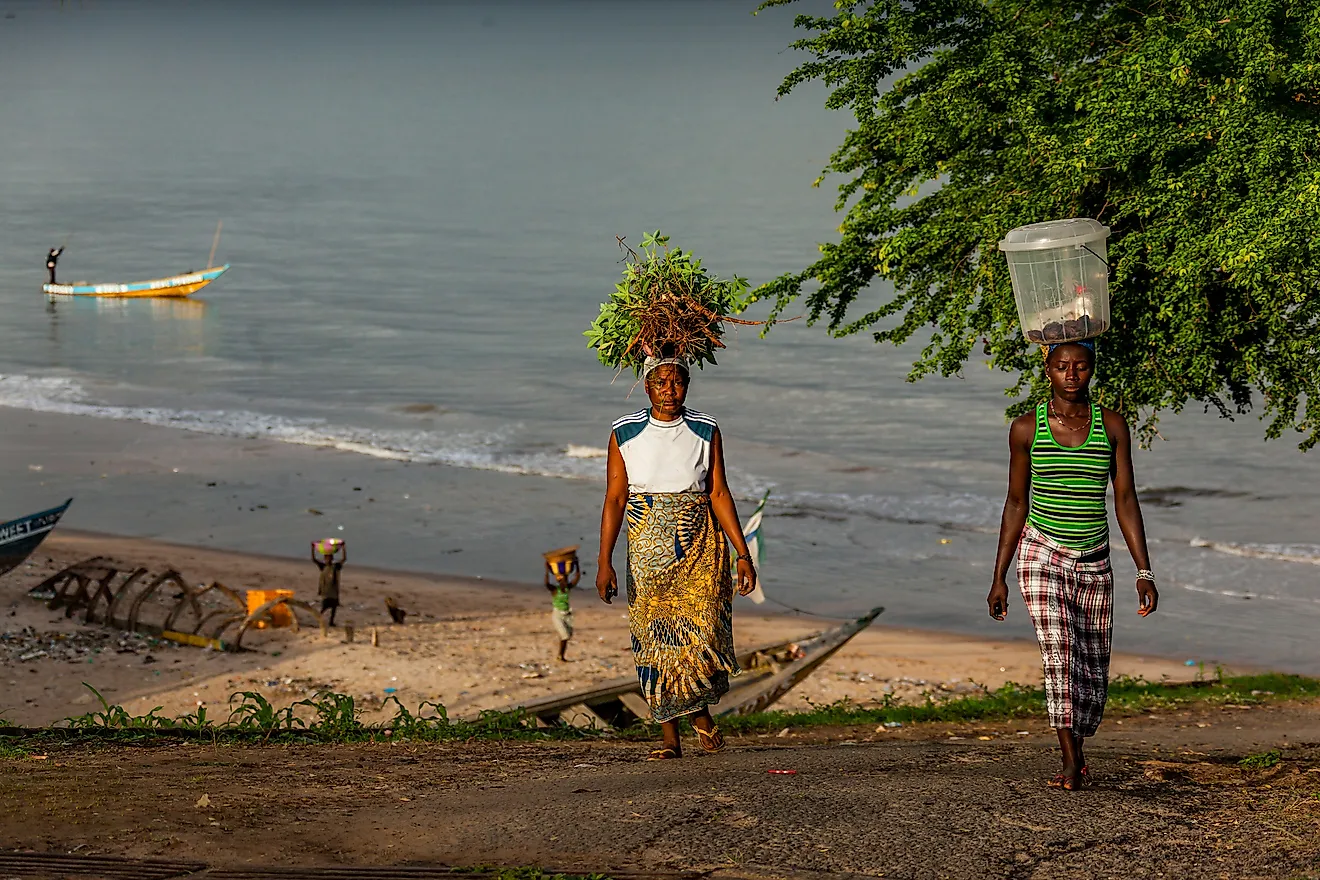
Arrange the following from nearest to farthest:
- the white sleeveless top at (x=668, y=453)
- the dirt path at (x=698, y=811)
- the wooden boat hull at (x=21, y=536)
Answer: the dirt path at (x=698, y=811) < the white sleeveless top at (x=668, y=453) < the wooden boat hull at (x=21, y=536)

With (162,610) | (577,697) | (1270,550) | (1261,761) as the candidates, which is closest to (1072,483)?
(1261,761)

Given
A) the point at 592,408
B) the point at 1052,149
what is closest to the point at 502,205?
the point at 592,408

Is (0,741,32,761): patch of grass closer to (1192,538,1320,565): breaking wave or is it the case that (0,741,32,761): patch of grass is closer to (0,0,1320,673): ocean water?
(0,0,1320,673): ocean water

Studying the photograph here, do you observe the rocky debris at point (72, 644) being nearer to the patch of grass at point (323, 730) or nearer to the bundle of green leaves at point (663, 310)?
the patch of grass at point (323, 730)

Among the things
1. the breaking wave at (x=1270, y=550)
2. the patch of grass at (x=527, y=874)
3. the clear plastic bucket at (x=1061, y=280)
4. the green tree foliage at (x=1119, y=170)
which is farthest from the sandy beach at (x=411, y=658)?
the patch of grass at (x=527, y=874)

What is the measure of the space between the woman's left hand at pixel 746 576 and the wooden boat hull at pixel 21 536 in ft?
38.0

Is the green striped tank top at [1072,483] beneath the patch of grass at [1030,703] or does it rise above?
above

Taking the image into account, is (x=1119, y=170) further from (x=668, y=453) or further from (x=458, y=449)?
(x=458, y=449)

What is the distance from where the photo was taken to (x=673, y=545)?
7.51m

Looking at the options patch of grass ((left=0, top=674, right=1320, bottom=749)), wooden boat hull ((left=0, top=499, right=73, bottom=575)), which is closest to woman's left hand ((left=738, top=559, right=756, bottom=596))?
patch of grass ((left=0, top=674, right=1320, bottom=749))

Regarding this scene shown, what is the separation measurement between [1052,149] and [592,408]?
85.0ft

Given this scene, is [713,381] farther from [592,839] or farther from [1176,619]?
[592,839]

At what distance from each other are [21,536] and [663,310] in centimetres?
1172

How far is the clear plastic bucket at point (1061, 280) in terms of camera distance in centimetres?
752
